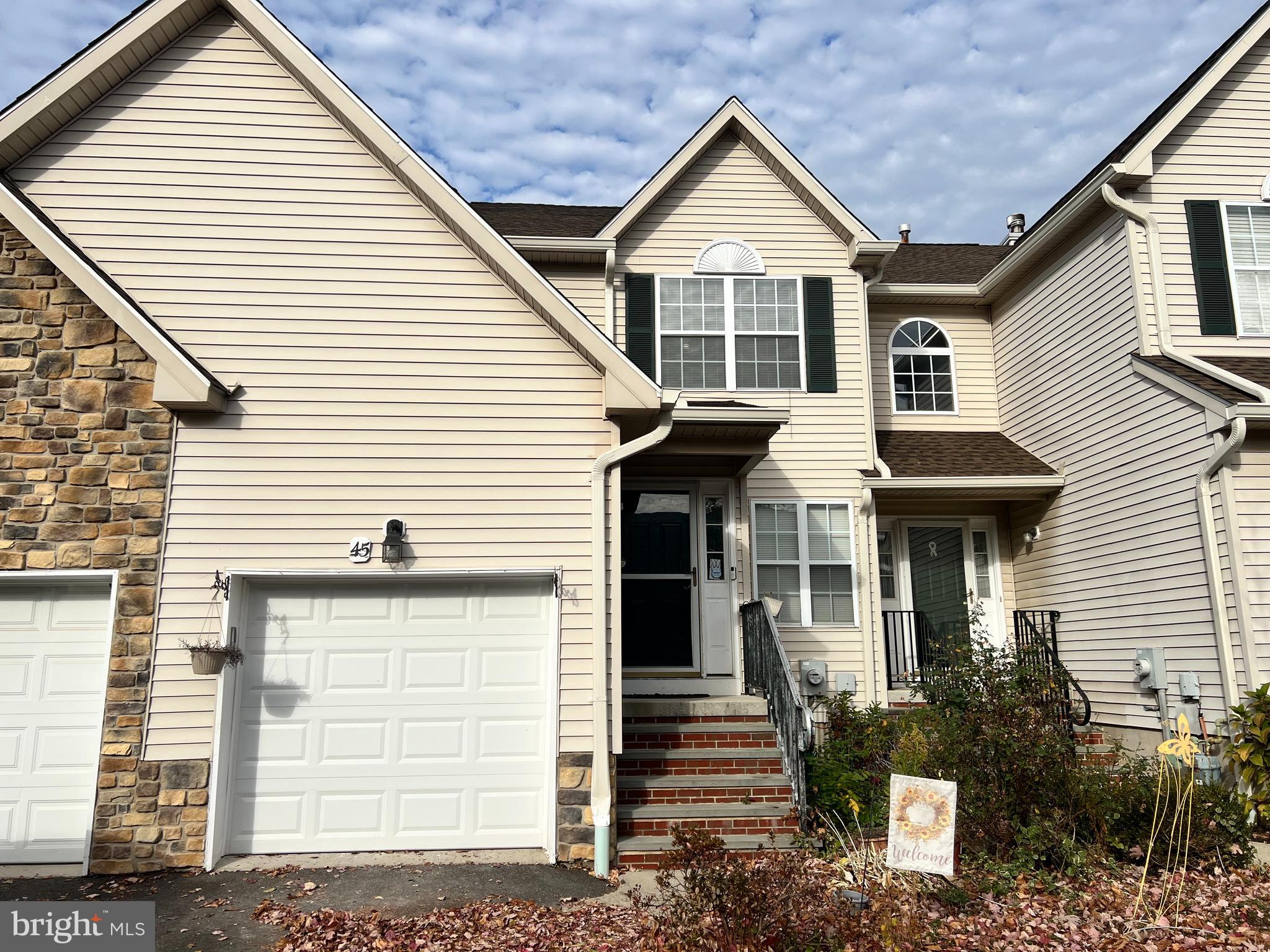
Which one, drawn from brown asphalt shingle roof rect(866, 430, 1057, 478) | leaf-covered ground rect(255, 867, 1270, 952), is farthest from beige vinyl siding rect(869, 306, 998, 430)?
leaf-covered ground rect(255, 867, 1270, 952)

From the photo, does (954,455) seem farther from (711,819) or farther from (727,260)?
(711,819)

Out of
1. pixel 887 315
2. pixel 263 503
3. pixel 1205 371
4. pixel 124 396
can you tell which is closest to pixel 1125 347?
pixel 1205 371

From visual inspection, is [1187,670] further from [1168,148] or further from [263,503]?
[263,503]

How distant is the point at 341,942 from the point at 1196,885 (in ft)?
18.2

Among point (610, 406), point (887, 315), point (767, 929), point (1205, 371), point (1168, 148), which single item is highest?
point (1168, 148)

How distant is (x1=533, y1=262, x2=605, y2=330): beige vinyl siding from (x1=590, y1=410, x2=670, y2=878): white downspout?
11.4 ft

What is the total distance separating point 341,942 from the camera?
16.7ft

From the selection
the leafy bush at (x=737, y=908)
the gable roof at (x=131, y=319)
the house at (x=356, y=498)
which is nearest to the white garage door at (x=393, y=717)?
the house at (x=356, y=498)

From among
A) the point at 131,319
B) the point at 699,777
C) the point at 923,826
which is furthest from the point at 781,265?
the point at 923,826

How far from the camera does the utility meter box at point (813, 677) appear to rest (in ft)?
31.6

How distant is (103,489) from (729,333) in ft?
22.1

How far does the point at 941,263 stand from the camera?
12.9 m

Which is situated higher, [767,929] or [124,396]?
[124,396]

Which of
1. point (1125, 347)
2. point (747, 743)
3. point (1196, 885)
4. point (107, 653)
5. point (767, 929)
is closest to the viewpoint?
point (767, 929)
